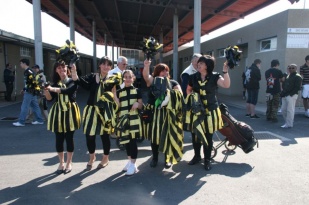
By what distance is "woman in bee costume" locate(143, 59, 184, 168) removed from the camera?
13.8 ft

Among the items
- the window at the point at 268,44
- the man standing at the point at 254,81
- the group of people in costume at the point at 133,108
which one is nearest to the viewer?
the group of people in costume at the point at 133,108

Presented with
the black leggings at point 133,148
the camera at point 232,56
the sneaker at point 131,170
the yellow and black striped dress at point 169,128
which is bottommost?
the sneaker at point 131,170

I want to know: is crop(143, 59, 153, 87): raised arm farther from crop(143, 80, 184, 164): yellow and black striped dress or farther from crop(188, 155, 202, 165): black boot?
crop(188, 155, 202, 165): black boot

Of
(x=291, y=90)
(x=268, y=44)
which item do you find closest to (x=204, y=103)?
(x=291, y=90)

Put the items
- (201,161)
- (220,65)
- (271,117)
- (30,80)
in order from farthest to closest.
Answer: (220,65)
(271,117)
(201,161)
(30,80)

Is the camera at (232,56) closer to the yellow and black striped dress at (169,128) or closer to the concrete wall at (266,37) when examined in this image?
the yellow and black striped dress at (169,128)

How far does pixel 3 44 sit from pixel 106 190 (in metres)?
14.7

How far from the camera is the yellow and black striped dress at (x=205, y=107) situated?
4.30m

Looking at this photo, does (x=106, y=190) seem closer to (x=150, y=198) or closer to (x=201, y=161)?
(x=150, y=198)

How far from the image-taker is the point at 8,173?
4.32 metres

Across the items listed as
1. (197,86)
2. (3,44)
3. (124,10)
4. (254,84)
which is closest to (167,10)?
(124,10)

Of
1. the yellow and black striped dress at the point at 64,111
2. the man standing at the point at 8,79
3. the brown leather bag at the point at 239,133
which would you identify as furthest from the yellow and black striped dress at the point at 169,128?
the man standing at the point at 8,79

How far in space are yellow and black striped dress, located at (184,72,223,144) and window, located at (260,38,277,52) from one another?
32.3 ft

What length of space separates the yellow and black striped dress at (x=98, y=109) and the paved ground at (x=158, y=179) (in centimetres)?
73
